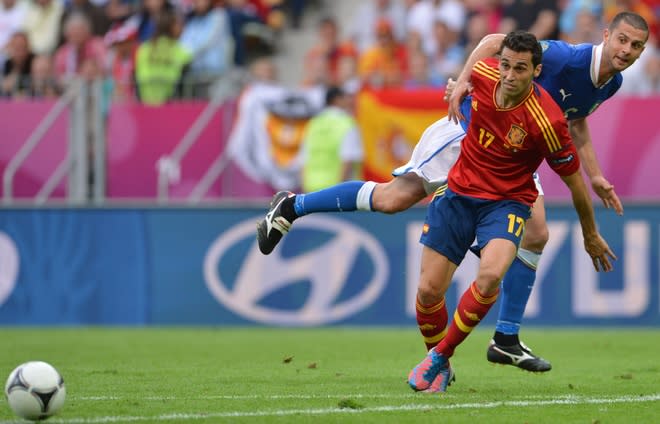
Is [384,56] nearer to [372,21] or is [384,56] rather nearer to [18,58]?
[372,21]

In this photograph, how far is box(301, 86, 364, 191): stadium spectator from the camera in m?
15.2

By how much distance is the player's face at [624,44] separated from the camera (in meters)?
7.99

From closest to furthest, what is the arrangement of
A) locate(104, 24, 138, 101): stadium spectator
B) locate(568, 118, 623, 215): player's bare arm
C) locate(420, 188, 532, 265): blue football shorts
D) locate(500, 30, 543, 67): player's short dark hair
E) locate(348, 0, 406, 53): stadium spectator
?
locate(500, 30, 543, 67): player's short dark hair → locate(420, 188, 532, 265): blue football shorts → locate(568, 118, 623, 215): player's bare arm → locate(104, 24, 138, 101): stadium spectator → locate(348, 0, 406, 53): stadium spectator

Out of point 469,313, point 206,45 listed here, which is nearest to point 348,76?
point 206,45

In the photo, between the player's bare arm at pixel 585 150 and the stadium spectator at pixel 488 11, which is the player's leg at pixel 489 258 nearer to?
the player's bare arm at pixel 585 150

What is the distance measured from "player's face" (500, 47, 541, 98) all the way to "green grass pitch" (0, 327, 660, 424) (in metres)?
1.77

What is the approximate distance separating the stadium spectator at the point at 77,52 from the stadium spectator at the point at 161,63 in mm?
690

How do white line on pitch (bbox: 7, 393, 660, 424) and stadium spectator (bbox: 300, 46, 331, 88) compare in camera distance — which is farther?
stadium spectator (bbox: 300, 46, 331, 88)

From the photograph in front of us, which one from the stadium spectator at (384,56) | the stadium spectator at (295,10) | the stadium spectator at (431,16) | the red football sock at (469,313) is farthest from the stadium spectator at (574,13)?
the red football sock at (469,313)

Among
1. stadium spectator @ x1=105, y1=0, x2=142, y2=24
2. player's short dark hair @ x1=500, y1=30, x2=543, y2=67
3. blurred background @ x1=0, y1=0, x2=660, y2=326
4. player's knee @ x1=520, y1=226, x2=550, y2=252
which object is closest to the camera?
player's short dark hair @ x1=500, y1=30, x2=543, y2=67

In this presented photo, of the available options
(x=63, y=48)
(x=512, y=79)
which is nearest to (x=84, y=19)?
(x=63, y=48)

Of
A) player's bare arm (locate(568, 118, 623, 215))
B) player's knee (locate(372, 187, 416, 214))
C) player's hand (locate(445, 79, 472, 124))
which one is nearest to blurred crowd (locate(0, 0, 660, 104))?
player's bare arm (locate(568, 118, 623, 215))

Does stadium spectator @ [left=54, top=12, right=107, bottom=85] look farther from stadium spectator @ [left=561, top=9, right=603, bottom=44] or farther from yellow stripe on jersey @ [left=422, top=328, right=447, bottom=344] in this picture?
yellow stripe on jersey @ [left=422, top=328, right=447, bottom=344]

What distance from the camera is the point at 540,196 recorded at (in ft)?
28.1
